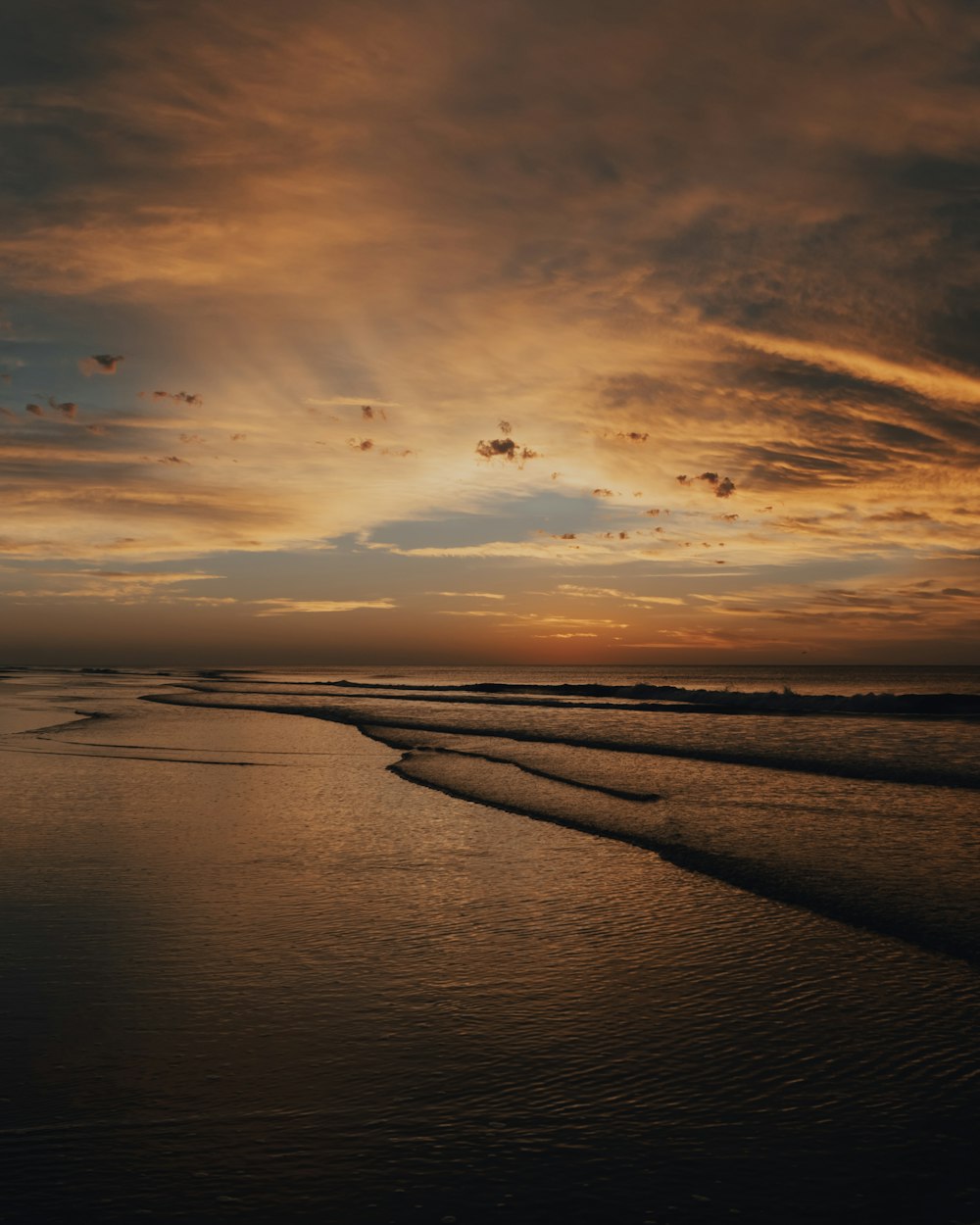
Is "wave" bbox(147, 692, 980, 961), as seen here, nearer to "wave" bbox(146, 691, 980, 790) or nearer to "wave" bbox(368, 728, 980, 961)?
"wave" bbox(368, 728, 980, 961)

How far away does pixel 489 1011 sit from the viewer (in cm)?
662

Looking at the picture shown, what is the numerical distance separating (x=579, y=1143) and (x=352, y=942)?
3.80m

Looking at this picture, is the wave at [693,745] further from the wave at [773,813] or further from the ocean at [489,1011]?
the ocean at [489,1011]

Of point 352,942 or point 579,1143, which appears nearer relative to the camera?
point 579,1143

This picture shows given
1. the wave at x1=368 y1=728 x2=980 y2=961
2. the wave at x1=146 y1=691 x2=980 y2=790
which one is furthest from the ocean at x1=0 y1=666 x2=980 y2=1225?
the wave at x1=146 y1=691 x2=980 y2=790

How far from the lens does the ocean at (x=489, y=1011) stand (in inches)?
176

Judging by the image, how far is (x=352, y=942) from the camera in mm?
8219

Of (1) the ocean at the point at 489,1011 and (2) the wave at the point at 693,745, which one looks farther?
(2) the wave at the point at 693,745

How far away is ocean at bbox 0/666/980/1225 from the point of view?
4.48 meters

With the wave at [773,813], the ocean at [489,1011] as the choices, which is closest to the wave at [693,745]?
the wave at [773,813]

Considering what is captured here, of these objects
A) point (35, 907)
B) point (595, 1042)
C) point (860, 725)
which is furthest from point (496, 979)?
point (860, 725)

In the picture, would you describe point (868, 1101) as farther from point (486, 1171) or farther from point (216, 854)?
point (216, 854)

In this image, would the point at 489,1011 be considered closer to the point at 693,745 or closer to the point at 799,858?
the point at 799,858

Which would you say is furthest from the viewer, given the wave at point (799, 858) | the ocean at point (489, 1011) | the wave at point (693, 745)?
the wave at point (693, 745)
